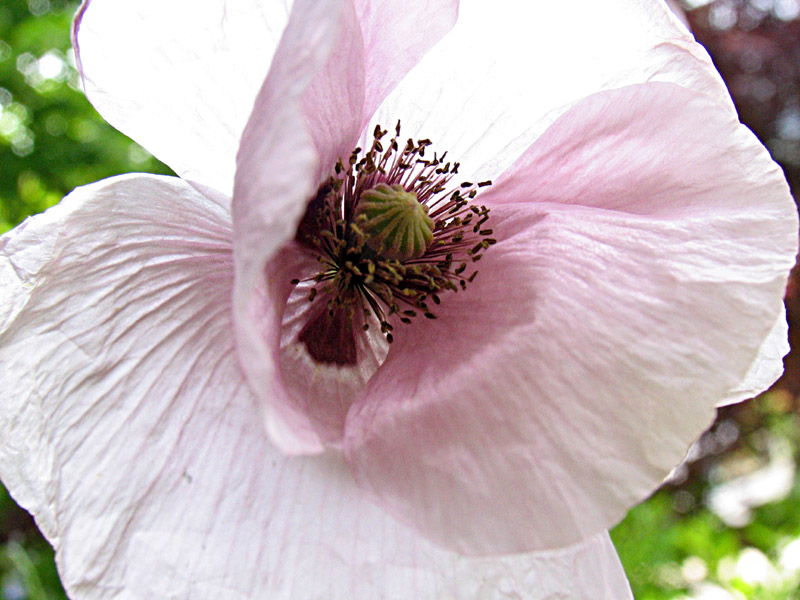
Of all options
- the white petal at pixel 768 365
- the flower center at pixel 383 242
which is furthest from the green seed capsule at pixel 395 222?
the white petal at pixel 768 365

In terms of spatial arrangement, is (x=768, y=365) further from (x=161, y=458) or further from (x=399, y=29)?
(x=161, y=458)

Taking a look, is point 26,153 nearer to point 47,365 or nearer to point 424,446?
point 47,365

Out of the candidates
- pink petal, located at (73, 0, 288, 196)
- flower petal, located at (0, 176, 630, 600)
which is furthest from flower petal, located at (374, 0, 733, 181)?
flower petal, located at (0, 176, 630, 600)

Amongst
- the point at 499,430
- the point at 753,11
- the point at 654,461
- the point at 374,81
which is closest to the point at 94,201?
the point at 374,81

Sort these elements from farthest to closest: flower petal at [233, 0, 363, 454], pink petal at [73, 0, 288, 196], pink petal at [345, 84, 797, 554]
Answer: pink petal at [73, 0, 288, 196] < pink petal at [345, 84, 797, 554] < flower petal at [233, 0, 363, 454]

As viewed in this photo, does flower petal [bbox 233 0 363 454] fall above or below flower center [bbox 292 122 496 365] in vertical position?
above

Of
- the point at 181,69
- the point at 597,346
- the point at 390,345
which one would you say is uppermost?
the point at 181,69

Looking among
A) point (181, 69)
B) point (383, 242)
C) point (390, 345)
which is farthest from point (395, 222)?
point (181, 69)

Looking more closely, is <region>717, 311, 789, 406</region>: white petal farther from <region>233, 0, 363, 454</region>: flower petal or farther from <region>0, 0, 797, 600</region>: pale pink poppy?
<region>233, 0, 363, 454</region>: flower petal
